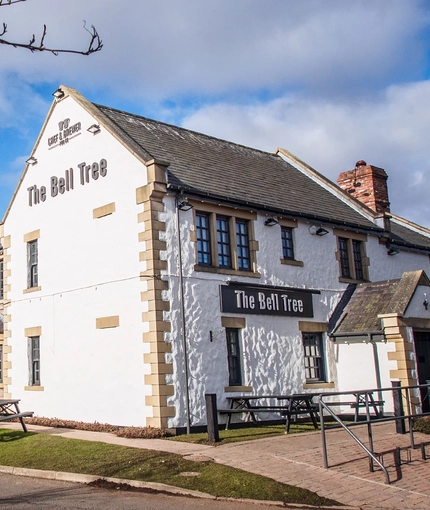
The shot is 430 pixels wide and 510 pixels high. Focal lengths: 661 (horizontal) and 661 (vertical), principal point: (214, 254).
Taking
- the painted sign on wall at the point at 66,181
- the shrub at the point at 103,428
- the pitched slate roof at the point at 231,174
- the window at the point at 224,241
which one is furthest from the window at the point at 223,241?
the shrub at the point at 103,428

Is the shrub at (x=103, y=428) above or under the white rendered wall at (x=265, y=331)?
under

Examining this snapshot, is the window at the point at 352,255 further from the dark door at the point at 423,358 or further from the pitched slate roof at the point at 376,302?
the dark door at the point at 423,358

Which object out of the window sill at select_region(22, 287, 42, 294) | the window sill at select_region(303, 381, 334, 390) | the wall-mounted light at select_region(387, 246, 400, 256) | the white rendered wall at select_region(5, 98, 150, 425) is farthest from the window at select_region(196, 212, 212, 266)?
the wall-mounted light at select_region(387, 246, 400, 256)

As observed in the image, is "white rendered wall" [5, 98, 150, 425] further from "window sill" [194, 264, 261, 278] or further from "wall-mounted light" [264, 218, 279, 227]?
"wall-mounted light" [264, 218, 279, 227]

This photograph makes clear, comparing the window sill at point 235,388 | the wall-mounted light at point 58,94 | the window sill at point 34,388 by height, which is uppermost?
the wall-mounted light at point 58,94

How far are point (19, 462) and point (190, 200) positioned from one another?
8.15 m

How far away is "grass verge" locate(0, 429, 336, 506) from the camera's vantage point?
32.1 ft

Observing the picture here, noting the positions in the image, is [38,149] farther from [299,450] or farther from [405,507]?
[405,507]

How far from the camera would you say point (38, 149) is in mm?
21141

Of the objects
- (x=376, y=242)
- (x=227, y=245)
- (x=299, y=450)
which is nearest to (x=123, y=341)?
(x=227, y=245)

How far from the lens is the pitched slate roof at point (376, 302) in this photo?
1955 cm

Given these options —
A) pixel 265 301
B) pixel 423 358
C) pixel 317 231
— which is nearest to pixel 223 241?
pixel 265 301

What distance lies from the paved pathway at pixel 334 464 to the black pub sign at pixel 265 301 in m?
4.31

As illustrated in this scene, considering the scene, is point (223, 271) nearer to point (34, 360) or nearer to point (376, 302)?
point (376, 302)
